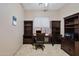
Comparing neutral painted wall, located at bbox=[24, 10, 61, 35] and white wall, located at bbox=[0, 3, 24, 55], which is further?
neutral painted wall, located at bbox=[24, 10, 61, 35]

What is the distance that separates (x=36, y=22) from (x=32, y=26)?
1.44 ft

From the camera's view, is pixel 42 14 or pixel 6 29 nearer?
pixel 6 29

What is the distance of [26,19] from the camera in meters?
8.02

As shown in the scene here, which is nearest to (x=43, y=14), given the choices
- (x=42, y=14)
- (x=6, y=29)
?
(x=42, y=14)

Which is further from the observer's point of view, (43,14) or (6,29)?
(43,14)

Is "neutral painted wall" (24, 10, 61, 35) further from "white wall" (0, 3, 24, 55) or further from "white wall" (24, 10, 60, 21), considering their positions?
"white wall" (0, 3, 24, 55)

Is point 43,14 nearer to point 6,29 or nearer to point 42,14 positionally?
point 42,14

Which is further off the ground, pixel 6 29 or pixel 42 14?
pixel 42 14

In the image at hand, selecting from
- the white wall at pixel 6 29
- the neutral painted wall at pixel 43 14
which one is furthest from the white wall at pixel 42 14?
the white wall at pixel 6 29

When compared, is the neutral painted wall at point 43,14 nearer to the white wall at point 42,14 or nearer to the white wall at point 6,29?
the white wall at point 42,14

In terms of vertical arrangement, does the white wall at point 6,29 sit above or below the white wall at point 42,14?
below

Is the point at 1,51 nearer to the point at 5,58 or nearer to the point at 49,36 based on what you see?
the point at 5,58

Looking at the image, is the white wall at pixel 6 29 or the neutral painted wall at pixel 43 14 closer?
the white wall at pixel 6 29

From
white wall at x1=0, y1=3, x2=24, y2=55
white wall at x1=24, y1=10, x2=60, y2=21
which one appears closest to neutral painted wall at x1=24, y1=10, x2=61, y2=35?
white wall at x1=24, y1=10, x2=60, y2=21
